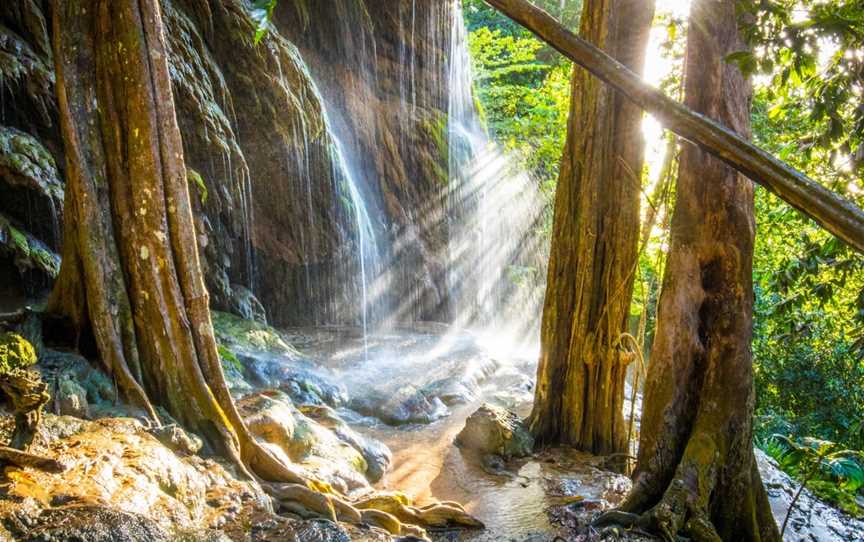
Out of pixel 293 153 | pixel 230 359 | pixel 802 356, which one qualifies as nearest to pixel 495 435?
pixel 230 359

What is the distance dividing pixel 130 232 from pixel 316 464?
93.1 inches

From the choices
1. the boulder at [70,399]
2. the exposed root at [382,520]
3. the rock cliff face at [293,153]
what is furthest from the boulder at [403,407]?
the boulder at [70,399]

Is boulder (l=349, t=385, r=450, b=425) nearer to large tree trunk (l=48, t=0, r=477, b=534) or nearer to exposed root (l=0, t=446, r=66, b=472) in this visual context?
large tree trunk (l=48, t=0, r=477, b=534)

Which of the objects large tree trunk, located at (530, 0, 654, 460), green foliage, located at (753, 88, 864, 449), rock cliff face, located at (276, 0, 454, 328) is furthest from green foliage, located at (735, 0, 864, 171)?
rock cliff face, located at (276, 0, 454, 328)

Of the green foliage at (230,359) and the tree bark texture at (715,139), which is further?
the green foliage at (230,359)

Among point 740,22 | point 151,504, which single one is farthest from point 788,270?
point 151,504

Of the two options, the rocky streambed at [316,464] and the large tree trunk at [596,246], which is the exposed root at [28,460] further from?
the large tree trunk at [596,246]

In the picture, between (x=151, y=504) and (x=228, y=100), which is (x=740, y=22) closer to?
(x=151, y=504)

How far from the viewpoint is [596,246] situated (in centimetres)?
613

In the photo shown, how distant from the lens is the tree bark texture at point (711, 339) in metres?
3.59

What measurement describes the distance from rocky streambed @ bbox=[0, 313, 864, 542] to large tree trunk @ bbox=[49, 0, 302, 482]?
25cm

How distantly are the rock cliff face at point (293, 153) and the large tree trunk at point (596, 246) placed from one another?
5097 mm

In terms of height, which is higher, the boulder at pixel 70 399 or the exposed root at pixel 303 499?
the boulder at pixel 70 399

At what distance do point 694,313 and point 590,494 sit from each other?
2215mm
